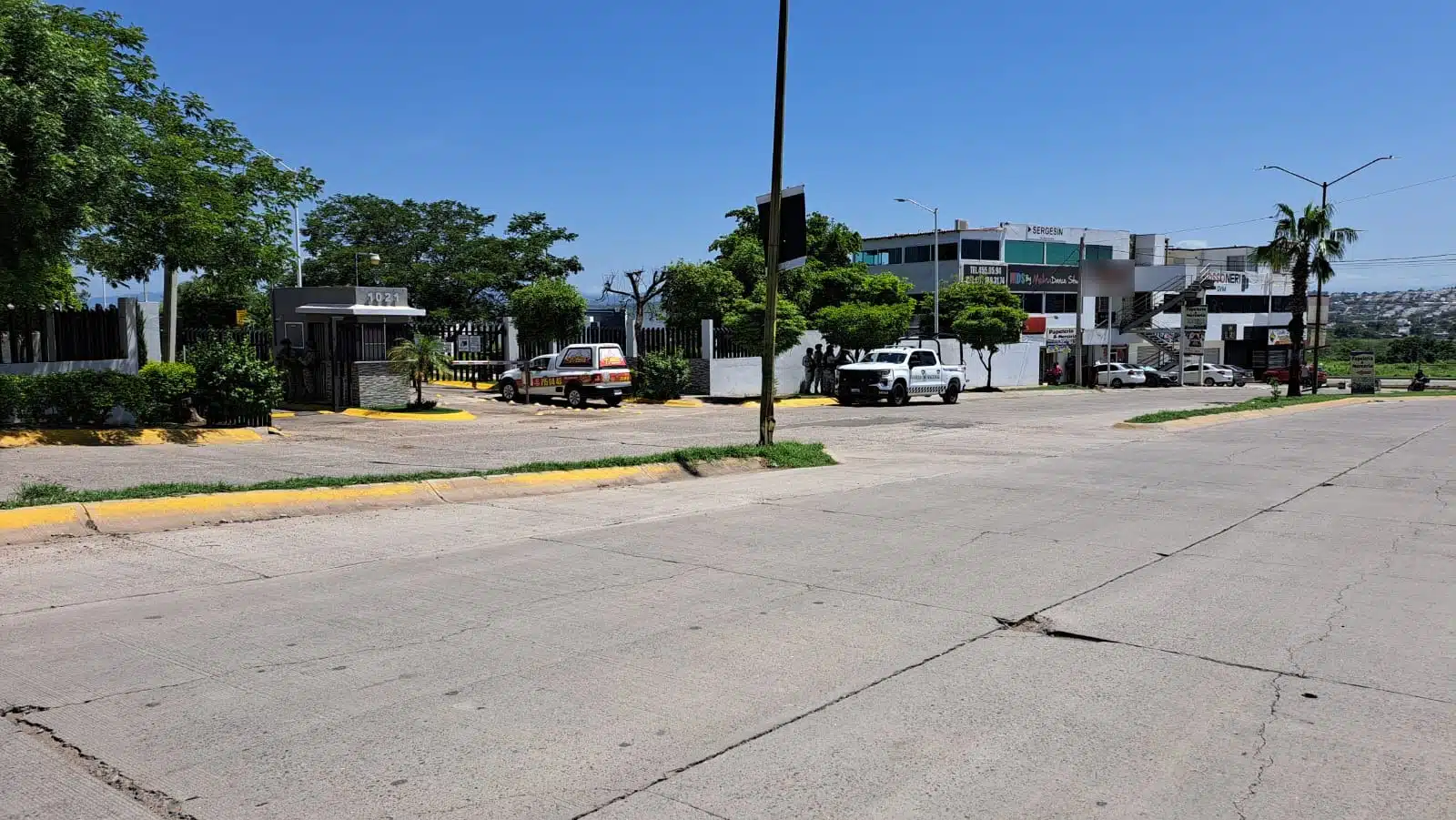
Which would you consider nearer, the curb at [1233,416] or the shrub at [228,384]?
the shrub at [228,384]

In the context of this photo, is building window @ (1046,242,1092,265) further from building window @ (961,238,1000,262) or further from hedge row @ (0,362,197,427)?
hedge row @ (0,362,197,427)

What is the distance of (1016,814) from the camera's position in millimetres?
3955

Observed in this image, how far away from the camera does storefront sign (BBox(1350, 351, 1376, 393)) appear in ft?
164

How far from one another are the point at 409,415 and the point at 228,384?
6283 mm

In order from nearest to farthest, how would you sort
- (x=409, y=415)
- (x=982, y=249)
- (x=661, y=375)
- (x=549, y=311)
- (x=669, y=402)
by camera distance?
(x=409, y=415) < (x=661, y=375) < (x=669, y=402) < (x=549, y=311) < (x=982, y=249)

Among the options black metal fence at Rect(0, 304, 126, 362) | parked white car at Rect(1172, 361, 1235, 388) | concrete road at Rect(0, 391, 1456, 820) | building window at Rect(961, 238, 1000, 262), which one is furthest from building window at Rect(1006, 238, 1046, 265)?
concrete road at Rect(0, 391, 1456, 820)

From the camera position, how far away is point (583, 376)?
1181 inches

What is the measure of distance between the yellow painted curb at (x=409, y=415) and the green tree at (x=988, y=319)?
2934 centimetres

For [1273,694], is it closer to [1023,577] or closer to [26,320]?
[1023,577]

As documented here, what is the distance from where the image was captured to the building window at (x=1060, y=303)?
3344 inches

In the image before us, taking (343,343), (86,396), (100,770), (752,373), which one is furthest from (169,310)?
(100,770)

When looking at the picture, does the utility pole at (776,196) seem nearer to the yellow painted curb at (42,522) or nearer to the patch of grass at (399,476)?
the patch of grass at (399,476)

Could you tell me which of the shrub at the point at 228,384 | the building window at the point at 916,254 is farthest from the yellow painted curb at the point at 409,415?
the building window at the point at 916,254

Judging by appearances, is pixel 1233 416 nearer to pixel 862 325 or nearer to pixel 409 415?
pixel 862 325
